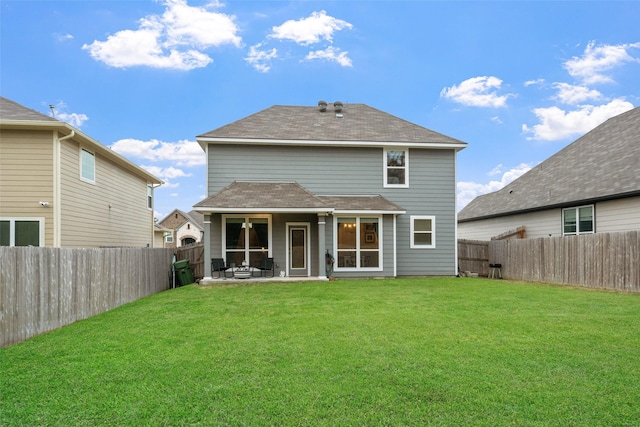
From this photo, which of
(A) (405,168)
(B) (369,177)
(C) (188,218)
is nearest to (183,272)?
(B) (369,177)

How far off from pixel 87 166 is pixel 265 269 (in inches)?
288

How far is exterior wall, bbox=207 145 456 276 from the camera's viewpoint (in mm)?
15195

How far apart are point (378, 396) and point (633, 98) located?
2319 cm

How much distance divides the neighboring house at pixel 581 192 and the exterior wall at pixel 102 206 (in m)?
17.8

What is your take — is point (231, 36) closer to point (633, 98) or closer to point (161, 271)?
point (161, 271)

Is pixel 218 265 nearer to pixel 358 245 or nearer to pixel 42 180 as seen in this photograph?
pixel 358 245

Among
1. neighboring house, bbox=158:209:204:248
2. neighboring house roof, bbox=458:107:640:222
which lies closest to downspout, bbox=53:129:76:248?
neighboring house roof, bbox=458:107:640:222

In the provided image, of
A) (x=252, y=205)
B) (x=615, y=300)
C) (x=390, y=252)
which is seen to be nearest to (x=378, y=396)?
(x=615, y=300)

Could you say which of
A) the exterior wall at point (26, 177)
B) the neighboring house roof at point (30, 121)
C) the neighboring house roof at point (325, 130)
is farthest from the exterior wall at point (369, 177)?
the exterior wall at point (26, 177)

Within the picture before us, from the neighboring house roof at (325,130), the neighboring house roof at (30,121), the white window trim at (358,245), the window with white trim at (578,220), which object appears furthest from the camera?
the neighboring house roof at (325,130)

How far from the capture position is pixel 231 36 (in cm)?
1477

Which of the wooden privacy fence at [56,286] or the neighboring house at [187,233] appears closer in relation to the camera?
the wooden privacy fence at [56,286]

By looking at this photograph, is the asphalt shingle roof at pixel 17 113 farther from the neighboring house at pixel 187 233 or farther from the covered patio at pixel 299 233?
the neighboring house at pixel 187 233

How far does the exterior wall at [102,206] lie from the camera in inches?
488
